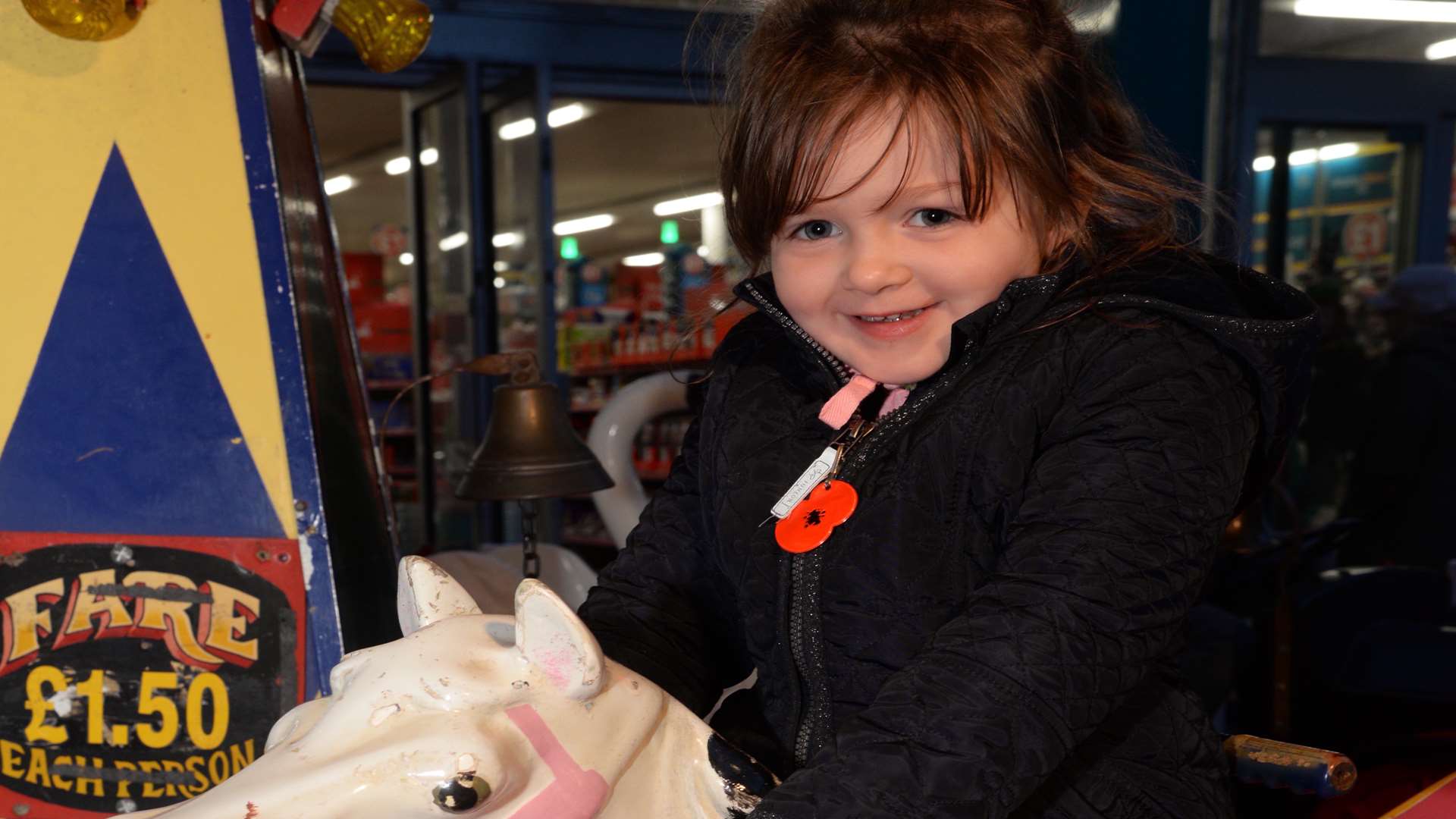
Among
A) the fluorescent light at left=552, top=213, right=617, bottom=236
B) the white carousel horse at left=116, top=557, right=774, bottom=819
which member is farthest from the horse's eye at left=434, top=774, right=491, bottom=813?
the fluorescent light at left=552, top=213, right=617, bottom=236

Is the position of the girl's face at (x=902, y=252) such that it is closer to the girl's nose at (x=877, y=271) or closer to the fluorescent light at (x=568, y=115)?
the girl's nose at (x=877, y=271)

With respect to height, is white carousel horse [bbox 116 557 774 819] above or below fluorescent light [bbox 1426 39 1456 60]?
below

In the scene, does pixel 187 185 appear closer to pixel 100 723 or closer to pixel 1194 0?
pixel 100 723

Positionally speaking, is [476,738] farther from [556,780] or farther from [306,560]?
[306,560]

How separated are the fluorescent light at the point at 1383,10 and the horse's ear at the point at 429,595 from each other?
4227mm

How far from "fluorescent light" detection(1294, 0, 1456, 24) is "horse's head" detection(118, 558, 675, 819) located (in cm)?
427

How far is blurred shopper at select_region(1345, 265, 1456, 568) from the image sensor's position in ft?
11.4

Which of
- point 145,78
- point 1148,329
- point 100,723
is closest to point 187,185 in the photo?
point 145,78

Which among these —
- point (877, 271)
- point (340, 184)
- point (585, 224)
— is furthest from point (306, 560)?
point (585, 224)

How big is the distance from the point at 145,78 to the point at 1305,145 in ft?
13.2

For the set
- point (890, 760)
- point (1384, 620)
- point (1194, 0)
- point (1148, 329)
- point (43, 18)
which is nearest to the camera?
point (890, 760)

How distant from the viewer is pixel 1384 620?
2.60 meters

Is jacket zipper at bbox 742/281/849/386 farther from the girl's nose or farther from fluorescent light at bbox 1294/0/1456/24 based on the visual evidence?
fluorescent light at bbox 1294/0/1456/24

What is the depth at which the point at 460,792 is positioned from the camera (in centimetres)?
69
